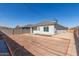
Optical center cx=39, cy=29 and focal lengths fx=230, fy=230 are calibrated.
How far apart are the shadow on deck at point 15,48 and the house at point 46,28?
0.73ft

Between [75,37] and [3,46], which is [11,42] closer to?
[3,46]

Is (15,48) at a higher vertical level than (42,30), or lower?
lower

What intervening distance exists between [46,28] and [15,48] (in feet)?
1.47

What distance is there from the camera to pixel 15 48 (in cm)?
280

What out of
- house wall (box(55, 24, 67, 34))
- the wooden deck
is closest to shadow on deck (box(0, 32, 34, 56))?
the wooden deck

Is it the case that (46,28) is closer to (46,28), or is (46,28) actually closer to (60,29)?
(46,28)

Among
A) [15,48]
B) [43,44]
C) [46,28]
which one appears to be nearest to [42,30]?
[46,28]

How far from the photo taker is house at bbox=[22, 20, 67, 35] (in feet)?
9.06

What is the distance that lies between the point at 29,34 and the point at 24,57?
28 cm

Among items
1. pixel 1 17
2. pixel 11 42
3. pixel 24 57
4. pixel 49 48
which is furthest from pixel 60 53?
pixel 1 17

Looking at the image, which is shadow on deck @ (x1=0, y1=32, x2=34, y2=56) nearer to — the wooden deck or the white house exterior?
the wooden deck

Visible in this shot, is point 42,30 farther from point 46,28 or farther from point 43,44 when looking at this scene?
point 43,44

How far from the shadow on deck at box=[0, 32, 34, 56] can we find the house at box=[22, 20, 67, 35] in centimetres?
22

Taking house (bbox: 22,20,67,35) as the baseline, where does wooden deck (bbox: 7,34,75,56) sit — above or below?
below
